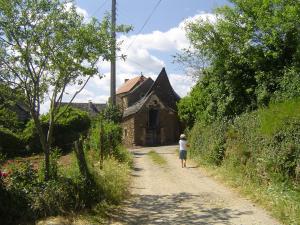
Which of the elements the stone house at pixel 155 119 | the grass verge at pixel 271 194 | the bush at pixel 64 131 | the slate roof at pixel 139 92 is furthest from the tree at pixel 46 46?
the slate roof at pixel 139 92

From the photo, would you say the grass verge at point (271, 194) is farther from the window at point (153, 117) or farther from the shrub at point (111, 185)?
the window at point (153, 117)

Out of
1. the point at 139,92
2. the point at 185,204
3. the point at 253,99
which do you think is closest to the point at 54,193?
the point at 185,204

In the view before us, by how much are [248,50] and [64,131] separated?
1726 centimetres

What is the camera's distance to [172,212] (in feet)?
36.1

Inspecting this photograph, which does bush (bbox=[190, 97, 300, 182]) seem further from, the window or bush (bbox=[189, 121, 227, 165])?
the window

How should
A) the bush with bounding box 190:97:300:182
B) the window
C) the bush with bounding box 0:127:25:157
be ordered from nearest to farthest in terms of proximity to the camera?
the bush with bounding box 190:97:300:182 → the bush with bounding box 0:127:25:157 → the window

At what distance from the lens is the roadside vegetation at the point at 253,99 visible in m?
12.4

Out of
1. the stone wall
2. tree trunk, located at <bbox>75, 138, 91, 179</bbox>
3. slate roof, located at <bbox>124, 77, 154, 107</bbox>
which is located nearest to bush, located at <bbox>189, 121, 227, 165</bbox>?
tree trunk, located at <bbox>75, 138, 91, 179</bbox>

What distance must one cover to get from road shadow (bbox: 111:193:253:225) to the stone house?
107 feet

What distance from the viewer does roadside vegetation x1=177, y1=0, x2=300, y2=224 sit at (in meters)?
12.4

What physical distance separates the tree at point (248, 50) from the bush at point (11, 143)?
1479 cm

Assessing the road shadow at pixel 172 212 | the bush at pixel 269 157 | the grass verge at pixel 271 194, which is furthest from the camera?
the bush at pixel 269 157

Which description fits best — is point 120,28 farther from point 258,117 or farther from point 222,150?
point 222,150

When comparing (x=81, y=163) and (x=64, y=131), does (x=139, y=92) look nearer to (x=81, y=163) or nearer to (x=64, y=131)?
(x=64, y=131)
